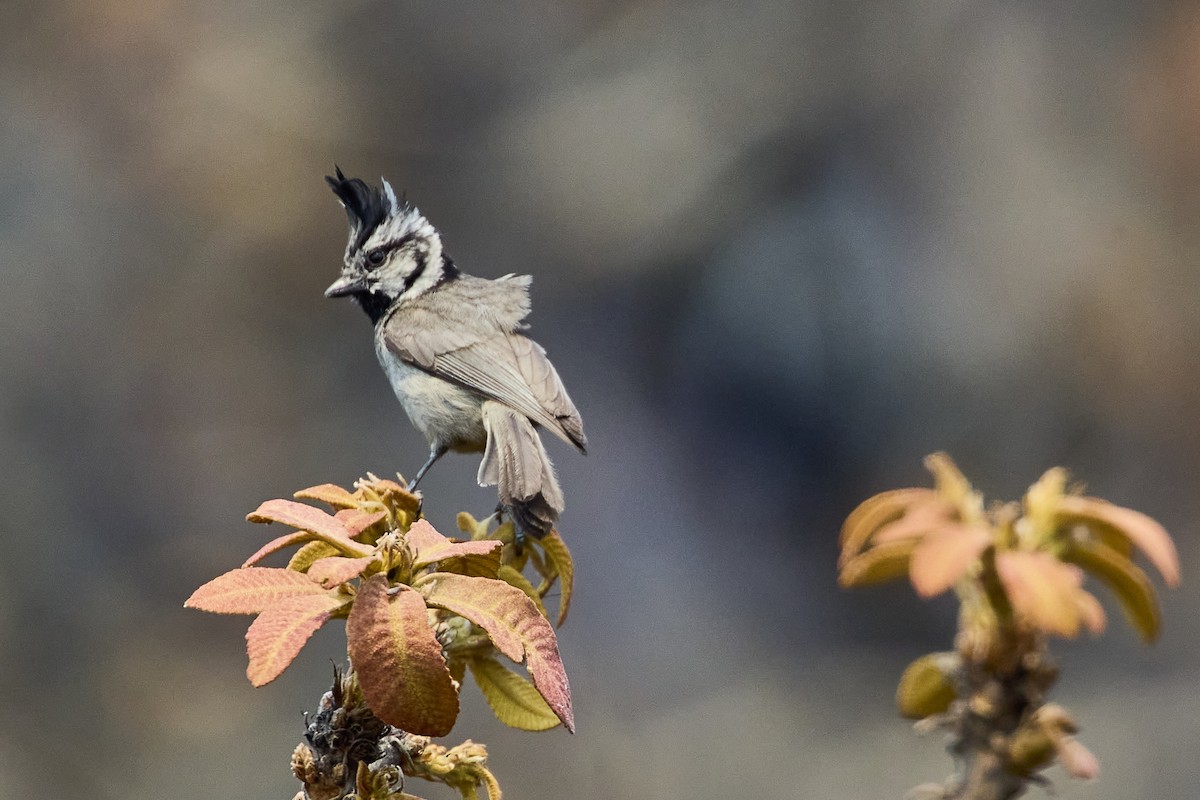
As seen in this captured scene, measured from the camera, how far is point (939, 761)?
5090 mm

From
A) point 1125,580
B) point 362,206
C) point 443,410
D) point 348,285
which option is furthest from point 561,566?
point 348,285

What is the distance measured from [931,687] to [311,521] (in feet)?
2.04

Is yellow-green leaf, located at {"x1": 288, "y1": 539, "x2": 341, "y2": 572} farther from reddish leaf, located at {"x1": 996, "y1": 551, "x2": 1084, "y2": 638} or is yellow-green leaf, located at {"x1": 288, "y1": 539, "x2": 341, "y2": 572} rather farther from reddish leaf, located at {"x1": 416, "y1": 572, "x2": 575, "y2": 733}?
reddish leaf, located at {"x1": 996, "y1": 551, "x2": 1084, "y2": 638}

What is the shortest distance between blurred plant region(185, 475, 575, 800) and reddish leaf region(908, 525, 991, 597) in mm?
316

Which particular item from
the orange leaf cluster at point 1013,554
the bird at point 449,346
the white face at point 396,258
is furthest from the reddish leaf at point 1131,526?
the white face at point 396,258

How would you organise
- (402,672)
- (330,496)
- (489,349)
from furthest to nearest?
(489,349), (330,496), (402,672)

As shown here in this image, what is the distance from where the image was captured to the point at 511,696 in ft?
3.87

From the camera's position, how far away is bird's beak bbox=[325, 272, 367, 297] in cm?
291

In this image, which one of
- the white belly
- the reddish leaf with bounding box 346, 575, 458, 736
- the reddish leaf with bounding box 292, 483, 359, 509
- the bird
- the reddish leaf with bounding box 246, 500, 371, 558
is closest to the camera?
the reddish leaf with bounding box 346, 575, 458, 736

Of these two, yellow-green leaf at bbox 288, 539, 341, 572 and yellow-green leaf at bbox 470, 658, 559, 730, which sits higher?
yellow-green leaf at bbox 288, 539, 341, 572

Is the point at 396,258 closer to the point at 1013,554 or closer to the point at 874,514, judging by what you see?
the point at 874,514

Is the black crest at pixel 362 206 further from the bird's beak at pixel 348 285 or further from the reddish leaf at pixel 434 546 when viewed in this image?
the reddish leaf at pixel 434 546

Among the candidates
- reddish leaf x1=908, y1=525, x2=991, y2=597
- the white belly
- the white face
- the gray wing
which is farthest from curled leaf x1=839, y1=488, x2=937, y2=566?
the white face

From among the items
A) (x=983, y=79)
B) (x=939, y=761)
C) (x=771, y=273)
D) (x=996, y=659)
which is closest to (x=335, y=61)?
(x=771, y=273)
